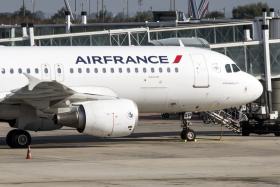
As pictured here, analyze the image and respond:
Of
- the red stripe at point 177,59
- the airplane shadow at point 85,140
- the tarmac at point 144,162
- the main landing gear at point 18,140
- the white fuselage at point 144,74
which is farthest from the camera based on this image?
the red stripe at point 177,59

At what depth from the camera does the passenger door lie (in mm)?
35812

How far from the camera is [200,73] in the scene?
118 feet

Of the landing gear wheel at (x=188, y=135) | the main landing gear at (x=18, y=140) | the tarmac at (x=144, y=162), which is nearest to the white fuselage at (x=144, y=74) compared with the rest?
the landing gear wheel at (x=188, y=135)

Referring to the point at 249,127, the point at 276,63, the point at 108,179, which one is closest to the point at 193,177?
the point at 108,179

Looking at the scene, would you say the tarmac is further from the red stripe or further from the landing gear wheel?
the red stripe

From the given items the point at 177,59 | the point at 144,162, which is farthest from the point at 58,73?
the point at 144,162

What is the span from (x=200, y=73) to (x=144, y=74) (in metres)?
2.39

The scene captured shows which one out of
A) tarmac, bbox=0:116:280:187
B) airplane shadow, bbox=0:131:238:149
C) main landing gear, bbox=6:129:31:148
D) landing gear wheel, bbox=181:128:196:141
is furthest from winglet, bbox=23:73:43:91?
landing gear wheel, bbox=181:128:196:141

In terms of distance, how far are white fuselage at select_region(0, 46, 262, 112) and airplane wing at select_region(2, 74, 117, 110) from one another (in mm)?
620

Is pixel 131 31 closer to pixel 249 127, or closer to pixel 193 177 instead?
pixel 249 127

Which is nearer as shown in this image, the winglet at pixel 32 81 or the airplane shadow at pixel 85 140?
the winglet at pixel 32 81

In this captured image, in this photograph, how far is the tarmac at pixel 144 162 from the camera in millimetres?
22359

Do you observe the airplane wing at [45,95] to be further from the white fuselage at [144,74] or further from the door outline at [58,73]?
the door outline at [58,73]

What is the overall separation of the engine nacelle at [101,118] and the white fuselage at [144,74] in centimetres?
201
